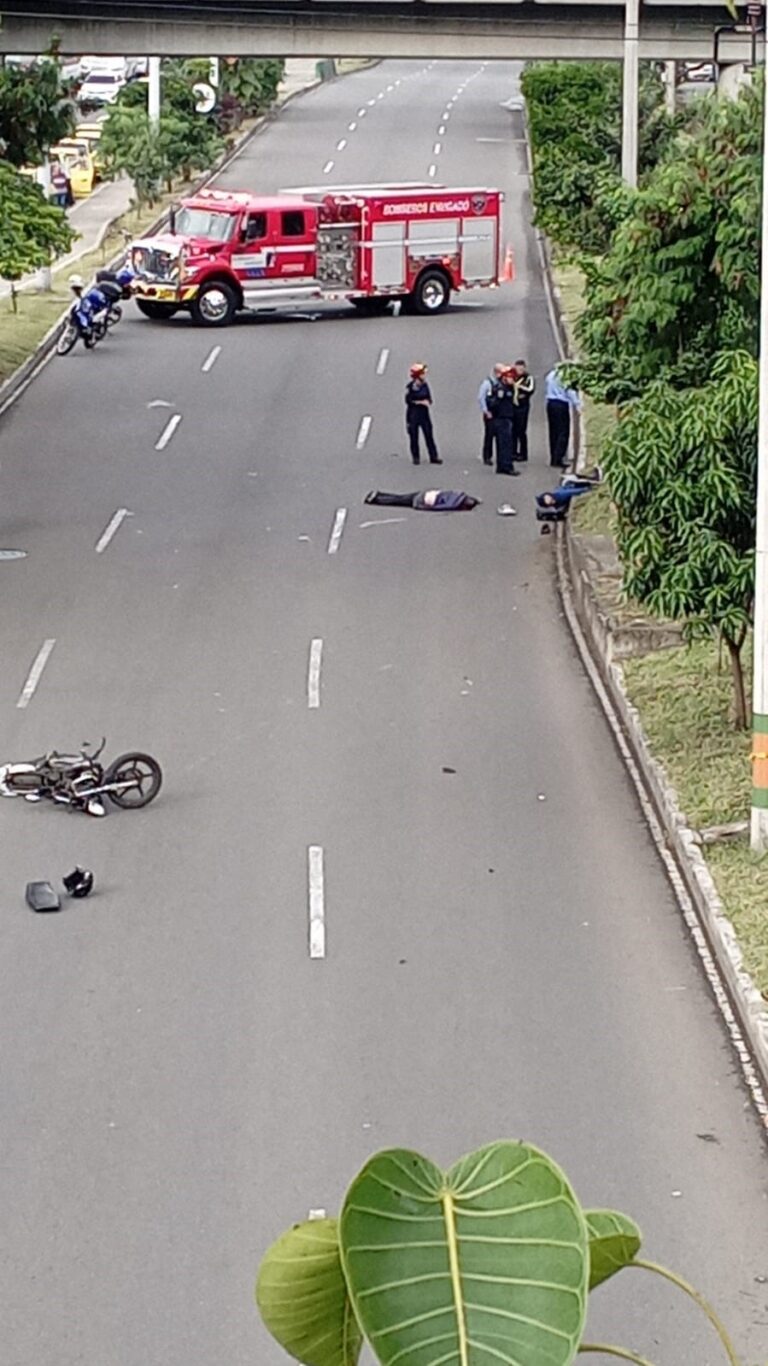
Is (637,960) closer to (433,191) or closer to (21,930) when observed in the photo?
(21,930)

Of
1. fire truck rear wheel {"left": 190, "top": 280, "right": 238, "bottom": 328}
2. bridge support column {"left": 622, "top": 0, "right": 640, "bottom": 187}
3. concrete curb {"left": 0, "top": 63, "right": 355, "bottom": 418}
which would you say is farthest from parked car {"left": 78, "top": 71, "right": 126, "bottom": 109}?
bridge support column {"left": 622, "top": 0, "right": 640, "bottom": 187}

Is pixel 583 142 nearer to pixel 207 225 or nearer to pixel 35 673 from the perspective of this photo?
pixel 207 225

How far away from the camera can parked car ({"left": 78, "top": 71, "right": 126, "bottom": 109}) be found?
2729 inches

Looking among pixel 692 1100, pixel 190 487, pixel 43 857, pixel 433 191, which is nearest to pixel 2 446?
pixel 190 487

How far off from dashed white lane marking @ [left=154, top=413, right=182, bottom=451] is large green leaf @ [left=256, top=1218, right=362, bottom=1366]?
2995 centimetres

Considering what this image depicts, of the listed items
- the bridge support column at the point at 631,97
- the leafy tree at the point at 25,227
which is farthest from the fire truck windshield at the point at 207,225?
the leafy tree at the point at 25,227

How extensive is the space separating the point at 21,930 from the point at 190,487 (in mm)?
15108

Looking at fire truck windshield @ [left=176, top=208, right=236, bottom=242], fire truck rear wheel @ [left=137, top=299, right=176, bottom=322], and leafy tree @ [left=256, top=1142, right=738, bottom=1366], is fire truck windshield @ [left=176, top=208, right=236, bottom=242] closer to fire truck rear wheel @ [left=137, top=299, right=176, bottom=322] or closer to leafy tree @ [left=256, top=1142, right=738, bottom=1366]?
fire truck rear wheel @ [left=137, top=299, right=176, bottom=322]

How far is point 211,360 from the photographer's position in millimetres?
38406

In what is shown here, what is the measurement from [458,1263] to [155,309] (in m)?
41.7

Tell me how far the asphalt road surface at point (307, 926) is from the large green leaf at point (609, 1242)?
24.9 ft

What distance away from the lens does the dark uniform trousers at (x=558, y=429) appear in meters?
29.1

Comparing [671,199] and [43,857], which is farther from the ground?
[671,199]

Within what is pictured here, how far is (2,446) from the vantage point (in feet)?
104
